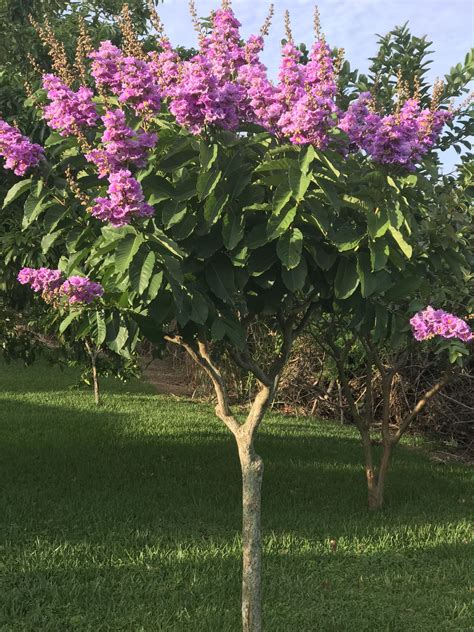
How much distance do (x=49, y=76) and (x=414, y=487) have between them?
647 centimetres

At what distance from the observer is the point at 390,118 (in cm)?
291

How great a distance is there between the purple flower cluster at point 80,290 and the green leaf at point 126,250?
0.40 meters

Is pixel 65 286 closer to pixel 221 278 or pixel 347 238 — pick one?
pixel 221 278

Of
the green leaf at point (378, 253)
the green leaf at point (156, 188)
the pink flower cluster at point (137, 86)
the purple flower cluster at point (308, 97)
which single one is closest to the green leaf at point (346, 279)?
the green leaf at point (378, 253)

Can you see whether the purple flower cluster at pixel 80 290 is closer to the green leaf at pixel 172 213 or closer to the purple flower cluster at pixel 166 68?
the green leaf at pixel 172 213

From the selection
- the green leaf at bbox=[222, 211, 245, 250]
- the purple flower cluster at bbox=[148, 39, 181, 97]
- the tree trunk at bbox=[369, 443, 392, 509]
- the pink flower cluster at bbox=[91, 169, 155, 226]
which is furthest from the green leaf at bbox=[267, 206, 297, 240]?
the tree trunk at bbox=[369, 443, 392, 509]

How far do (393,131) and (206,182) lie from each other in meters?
0.88

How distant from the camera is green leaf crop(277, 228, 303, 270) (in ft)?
8.34

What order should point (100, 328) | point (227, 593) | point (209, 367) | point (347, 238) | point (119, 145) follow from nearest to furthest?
point (119, 145) < point (347, 238) < point (100, 328) < point (209, 367) < point (227, 593)

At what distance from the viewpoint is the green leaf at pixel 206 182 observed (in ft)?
8.21

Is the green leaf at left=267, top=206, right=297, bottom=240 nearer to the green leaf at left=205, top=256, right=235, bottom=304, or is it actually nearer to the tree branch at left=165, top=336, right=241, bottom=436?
the green leaf at left=205, top=256, right=235, bottom=304

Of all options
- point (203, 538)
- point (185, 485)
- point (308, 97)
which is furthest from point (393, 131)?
point (185, 485)

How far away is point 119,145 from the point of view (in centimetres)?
247

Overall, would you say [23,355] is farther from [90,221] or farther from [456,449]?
[456,449]
